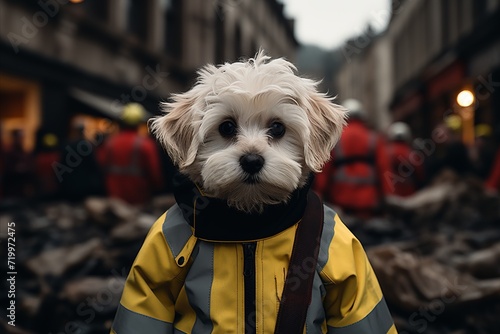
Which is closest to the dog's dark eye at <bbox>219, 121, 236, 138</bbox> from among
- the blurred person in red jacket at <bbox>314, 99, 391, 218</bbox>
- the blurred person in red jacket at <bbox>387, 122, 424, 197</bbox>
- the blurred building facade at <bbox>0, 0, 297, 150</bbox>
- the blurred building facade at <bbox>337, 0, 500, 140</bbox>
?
the blurred person in red jacket at <bbox>314, 99, 391, 218</bbox>

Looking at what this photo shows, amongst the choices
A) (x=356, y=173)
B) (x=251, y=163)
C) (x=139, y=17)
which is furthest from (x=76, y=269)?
(x=139, y=17)

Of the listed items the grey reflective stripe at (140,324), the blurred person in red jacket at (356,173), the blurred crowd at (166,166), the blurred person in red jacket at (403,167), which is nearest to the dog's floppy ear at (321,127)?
the grey reflective stripe at (140,324)

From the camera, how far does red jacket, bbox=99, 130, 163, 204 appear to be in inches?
331

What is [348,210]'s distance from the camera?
24.6 ft

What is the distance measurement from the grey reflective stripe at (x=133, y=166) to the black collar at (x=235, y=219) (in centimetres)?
588

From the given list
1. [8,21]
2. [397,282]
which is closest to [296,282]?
[397,282]

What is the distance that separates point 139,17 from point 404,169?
13277mm

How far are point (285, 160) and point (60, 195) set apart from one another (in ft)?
25.6

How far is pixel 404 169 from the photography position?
9.73 metres

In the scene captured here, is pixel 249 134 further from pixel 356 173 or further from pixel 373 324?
pixel 356 173

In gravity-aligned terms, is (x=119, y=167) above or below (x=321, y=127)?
below

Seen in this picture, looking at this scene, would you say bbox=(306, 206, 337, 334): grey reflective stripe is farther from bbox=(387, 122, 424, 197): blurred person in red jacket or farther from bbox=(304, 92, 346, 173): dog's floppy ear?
bbox=(387, 122, 424, 197): blurred person in red jacket

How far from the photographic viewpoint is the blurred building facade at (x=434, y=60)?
672 inches

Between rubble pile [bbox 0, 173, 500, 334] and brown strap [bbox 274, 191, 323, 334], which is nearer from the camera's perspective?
brown strap [bbox 274, 191, 323, 334]
